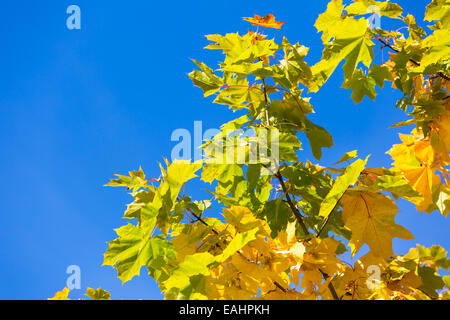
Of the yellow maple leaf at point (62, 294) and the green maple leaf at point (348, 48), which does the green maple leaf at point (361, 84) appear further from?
the yellow maple leaf at point (62, 294)

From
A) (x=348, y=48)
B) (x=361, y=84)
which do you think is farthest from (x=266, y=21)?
(x=361, y=84)

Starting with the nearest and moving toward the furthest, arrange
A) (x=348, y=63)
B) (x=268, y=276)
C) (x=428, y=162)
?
1. (x=268, y=276)
2. (x=348, y=63)
3. (x=428, y=162)

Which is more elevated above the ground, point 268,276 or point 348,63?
point 348,63

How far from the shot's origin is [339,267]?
1.62 m

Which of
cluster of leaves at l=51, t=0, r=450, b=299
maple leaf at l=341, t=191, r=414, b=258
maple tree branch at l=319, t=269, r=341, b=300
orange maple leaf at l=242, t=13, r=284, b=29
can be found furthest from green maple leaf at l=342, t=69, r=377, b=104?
maple tree branch at l=319, t=269, r=341, b=300

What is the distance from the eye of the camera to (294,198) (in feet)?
6.52

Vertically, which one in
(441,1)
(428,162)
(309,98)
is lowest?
(428,162)

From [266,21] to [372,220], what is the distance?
1.28 m
